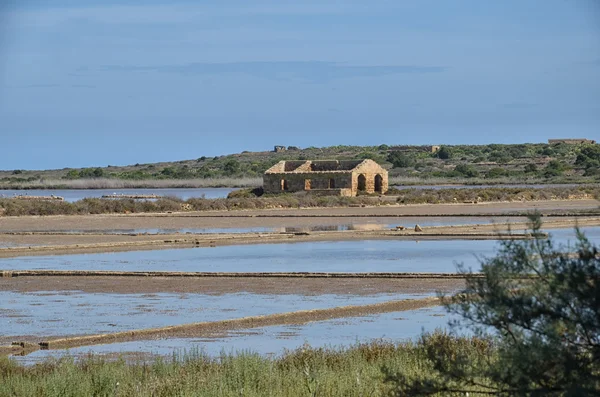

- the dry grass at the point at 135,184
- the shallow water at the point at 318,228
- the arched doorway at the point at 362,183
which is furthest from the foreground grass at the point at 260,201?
the dry grass at the point at 135,184

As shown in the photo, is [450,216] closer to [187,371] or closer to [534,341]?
[187,371]

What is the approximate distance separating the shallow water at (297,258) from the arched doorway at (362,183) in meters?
22.3

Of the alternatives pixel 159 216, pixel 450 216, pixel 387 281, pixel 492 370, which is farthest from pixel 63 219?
pixel 492 370

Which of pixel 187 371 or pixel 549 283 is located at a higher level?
pixel 549 283

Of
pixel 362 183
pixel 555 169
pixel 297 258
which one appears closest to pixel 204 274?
pixel 297 258

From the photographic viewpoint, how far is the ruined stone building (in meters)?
46.8

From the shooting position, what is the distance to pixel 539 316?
490cm

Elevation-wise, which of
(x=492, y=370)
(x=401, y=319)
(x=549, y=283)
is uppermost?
(x=549, y=283)

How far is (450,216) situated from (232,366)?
29429 millimetres

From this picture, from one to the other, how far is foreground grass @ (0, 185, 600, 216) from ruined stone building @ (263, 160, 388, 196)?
Answer: 0.89 m

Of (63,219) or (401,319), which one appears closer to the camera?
(401,319)

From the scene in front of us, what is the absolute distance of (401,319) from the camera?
12.9 metres

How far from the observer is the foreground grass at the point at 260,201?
39219mm

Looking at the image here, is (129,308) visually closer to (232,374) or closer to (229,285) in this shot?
(229,285)
